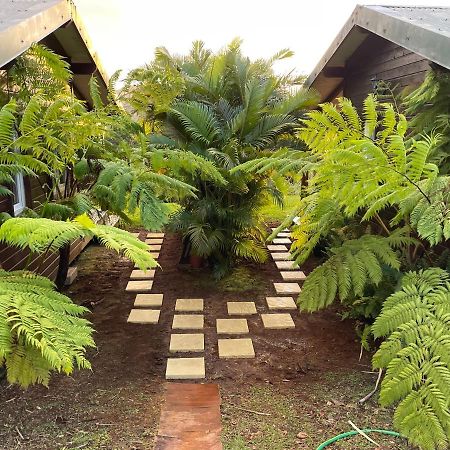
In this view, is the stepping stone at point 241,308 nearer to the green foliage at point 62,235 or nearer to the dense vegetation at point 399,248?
the dense vegetation at point 399,248

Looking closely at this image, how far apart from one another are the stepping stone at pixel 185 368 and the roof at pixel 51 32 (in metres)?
2.40

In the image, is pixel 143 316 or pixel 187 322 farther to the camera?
pixel 143 316

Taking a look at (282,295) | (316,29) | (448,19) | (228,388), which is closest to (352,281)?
(228,388)

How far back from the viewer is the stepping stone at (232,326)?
161 inches

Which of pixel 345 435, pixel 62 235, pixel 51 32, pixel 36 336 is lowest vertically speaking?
pixel 345 435

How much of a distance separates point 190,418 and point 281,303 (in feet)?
7.07

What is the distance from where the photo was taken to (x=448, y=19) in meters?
3.69

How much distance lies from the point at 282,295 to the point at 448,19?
309cm

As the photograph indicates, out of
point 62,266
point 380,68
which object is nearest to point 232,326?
point 62,266

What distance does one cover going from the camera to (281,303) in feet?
15.7

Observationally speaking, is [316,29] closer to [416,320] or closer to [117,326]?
[117,326]

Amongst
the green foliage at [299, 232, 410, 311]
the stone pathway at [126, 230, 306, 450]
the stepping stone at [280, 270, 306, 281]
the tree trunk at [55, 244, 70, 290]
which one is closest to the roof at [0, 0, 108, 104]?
the stone pathway at [126, 230, 306, 450]

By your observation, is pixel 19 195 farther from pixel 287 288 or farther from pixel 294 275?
pixel 294 275

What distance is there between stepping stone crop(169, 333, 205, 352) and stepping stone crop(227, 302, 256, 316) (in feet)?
2.10
